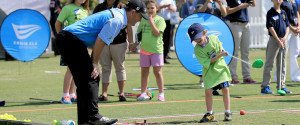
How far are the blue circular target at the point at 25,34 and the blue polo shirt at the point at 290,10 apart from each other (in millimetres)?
6322

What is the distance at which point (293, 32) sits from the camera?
57.0ft

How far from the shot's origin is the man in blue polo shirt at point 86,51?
10.8 m

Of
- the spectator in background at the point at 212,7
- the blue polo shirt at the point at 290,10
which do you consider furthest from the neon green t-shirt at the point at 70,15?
the blue polo shirt at the point at 290,10

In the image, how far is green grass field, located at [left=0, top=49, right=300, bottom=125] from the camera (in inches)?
471

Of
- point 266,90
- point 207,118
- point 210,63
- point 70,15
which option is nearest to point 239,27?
point 266,90

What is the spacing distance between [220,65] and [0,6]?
14.8 metres

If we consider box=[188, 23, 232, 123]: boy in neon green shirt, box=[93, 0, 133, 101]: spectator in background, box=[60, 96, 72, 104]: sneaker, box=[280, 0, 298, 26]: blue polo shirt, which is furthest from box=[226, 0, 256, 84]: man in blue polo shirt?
box=[188, 23, 232, 123]: boy in neon green shirt

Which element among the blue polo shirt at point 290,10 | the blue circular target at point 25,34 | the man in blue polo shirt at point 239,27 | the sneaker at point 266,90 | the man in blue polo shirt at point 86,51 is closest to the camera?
the man in blue polo shirt at point 86,51

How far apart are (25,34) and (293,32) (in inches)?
261

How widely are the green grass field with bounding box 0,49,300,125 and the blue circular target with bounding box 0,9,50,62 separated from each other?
1.91ft

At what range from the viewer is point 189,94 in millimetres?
15656

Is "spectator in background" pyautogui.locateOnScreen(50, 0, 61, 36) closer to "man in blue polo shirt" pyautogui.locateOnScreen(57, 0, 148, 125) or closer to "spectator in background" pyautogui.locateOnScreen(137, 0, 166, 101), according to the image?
"spectator in background" pyautogui.locateOnScreen(137, 0, 166, 101)

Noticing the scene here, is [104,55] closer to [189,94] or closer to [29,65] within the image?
[189,94]

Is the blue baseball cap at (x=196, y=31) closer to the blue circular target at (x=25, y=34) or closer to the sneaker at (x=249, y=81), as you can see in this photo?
the sneaker at (x=249, y=81)
